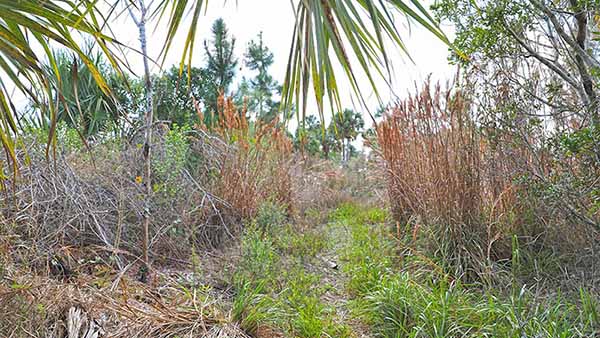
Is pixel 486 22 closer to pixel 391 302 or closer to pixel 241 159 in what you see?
pixel 391 302

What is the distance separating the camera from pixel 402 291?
1958 mm

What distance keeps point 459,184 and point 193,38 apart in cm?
183

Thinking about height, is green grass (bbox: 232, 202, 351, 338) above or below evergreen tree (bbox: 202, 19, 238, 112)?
below

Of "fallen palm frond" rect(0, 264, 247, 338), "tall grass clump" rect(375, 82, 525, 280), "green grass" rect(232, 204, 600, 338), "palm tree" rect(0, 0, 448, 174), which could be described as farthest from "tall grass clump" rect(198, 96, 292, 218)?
"palm tree" rect(0, 0, 448, 174)

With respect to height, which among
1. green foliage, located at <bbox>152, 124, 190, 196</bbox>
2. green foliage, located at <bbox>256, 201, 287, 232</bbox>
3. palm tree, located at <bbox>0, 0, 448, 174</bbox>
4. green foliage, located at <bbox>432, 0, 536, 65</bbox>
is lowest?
green foliage, located at <bbox>256, 201, 287, 232</bbox>

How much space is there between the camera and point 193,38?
149cm

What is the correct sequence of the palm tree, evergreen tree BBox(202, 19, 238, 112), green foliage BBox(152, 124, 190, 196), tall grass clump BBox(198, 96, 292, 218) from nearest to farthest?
the palm tree → green foliage BBox(152, 124, 190, 196) → tall grass clump BBox(198, 96, 292, 218) → evergreen tree BBox(202, 19, 238, 112)

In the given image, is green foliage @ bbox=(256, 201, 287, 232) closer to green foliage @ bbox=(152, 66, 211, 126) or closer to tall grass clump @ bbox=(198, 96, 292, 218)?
tall grass clump @ bbox=(198, 96, 292, 218)

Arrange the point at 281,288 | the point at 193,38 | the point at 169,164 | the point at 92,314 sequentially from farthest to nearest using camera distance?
the point at 169,164, the point at 281,288, the point at 92,314, the point at 193,38

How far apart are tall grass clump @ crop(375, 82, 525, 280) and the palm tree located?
1285mm

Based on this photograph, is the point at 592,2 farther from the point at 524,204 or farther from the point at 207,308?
the point at 207,308

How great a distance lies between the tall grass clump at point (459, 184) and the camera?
2.31m

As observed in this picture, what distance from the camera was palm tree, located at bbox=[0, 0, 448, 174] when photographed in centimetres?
116

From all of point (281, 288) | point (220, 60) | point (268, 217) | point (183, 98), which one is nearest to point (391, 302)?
point (281, 288)
